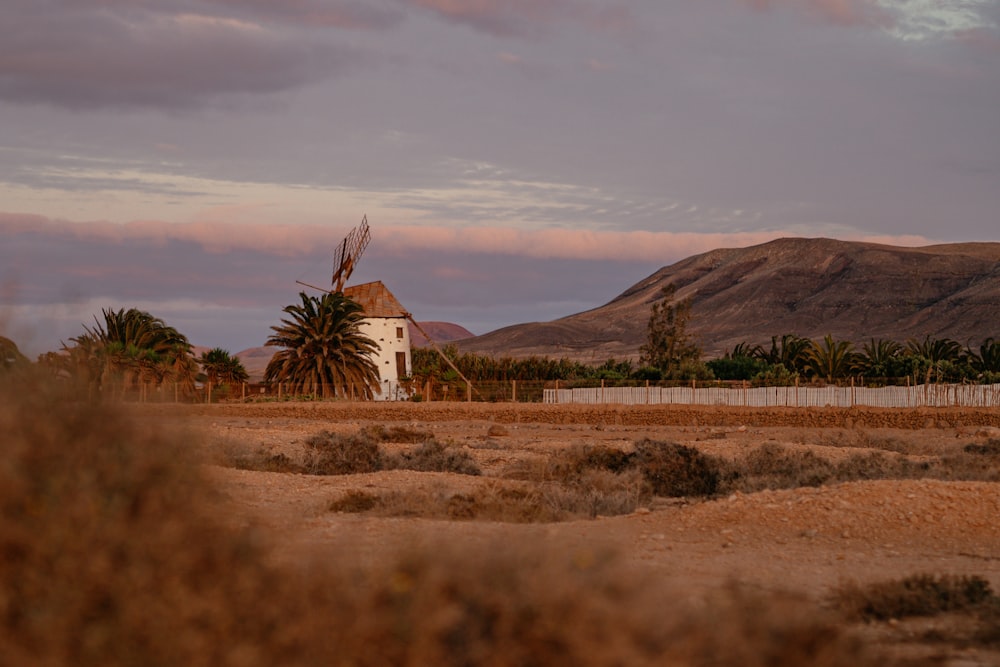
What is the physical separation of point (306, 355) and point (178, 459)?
56.0 m

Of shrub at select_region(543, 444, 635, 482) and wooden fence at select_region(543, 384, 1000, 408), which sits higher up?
wooden fence at select_region(543, 384, 1000, 408)

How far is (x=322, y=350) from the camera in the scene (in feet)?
199

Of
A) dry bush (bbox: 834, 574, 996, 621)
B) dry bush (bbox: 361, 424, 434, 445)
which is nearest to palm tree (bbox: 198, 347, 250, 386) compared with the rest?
dry bush (bbox: 361, 424, 434, 445)

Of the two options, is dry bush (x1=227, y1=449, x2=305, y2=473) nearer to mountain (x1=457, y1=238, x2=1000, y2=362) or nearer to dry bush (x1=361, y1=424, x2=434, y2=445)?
dry bush (x1=361, y1=424, x2=434, y2=445)

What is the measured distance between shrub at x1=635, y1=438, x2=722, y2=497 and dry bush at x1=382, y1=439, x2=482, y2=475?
3.43 meters

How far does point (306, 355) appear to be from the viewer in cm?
6128

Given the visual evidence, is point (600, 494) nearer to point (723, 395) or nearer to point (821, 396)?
point (723, 395)

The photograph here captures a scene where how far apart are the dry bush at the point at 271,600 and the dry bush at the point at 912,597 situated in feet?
10.2

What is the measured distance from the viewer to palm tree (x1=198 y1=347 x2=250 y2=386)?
2591 inches

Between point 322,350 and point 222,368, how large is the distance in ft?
31.8

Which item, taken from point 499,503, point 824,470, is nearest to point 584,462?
point 824,470

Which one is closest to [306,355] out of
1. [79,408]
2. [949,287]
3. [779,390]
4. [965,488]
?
[779,390]

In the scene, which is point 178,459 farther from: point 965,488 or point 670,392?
point 670,392

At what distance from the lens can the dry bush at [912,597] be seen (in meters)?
8.58
